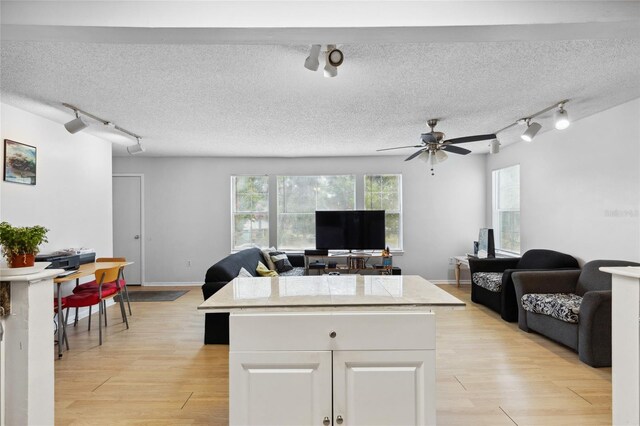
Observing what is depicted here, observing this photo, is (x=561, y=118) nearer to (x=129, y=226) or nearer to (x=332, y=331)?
(x=332, y=331)

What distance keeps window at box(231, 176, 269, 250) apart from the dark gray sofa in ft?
14.3

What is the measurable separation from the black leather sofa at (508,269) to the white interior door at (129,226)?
19.2 ft

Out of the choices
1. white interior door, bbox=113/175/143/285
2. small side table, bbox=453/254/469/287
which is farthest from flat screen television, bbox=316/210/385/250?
white interior door, bbox=113/175/143/285

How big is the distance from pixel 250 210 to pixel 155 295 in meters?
2.21

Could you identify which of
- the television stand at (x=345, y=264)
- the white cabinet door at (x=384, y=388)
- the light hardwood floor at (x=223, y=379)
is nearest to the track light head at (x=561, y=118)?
the light hardwood floor at (x=223, y=379)

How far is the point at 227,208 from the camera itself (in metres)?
6.75

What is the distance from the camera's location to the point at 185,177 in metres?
6.73

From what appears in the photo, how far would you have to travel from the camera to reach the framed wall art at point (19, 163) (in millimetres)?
3600

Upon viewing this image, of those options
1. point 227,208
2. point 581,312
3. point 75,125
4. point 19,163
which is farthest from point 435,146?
point 19,163

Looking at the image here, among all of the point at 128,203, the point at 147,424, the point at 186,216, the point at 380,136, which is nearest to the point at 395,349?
the point at 147,424

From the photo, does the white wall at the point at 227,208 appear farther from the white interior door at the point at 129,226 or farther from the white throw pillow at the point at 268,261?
the white throw pillow at the point at 268,261

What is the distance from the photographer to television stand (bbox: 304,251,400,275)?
598 cm

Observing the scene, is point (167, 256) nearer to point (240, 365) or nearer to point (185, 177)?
point (185, 177)

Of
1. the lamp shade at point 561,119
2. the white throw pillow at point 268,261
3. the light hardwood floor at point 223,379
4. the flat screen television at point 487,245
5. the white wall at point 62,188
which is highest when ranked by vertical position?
the lamp shade at point 561,119
